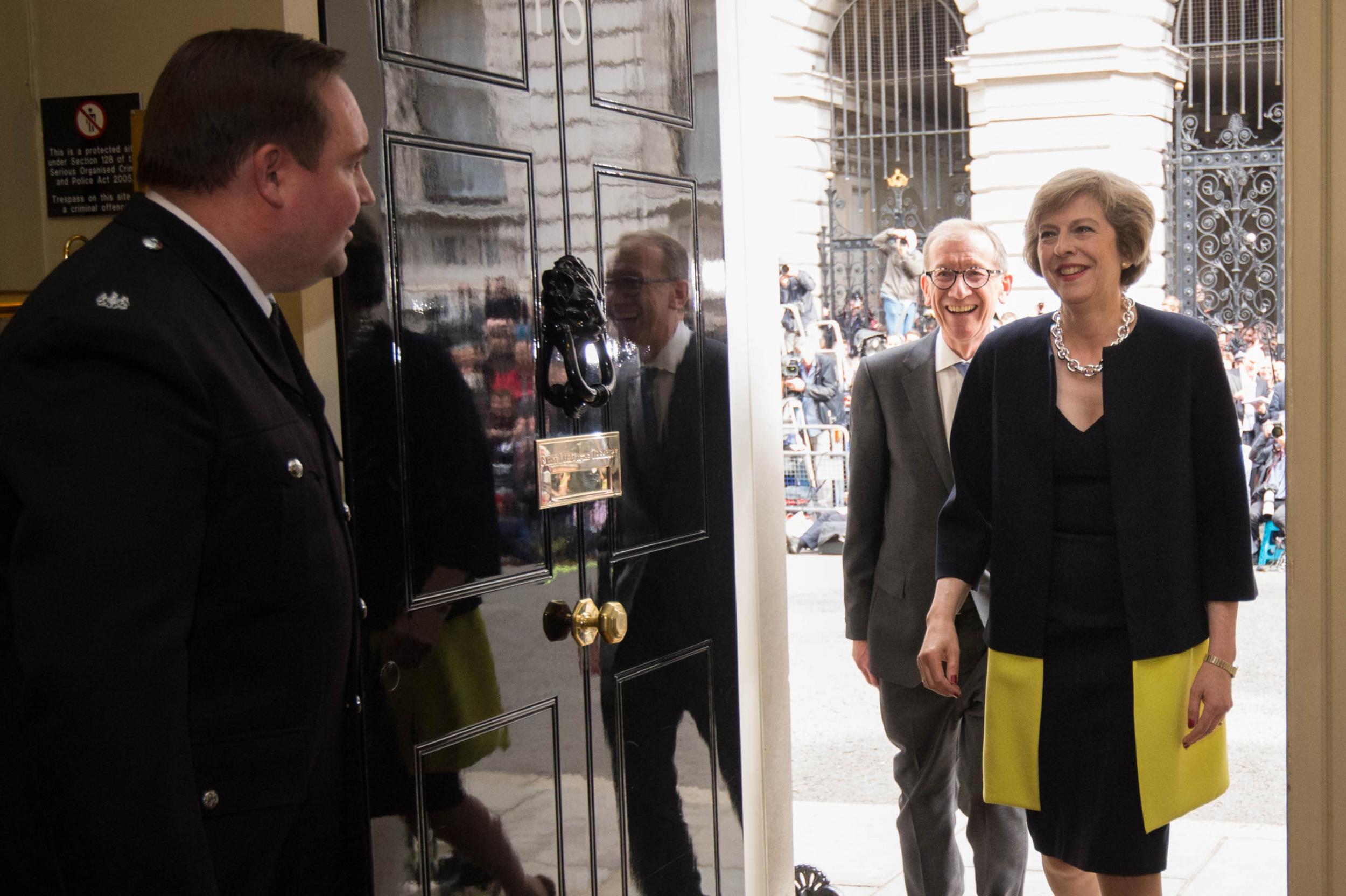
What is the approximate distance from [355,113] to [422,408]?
0.68 metres

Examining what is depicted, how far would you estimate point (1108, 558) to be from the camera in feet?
8.59

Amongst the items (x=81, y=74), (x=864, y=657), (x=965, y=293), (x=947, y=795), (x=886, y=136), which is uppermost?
(x=886, y=136)

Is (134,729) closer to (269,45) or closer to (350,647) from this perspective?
(350,647)

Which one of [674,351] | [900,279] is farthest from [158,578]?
[900,279]

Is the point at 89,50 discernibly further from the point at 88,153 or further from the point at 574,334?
the point at 574,334

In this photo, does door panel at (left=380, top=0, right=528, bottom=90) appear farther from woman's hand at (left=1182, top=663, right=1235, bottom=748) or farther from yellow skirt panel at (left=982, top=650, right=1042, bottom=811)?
woman's hand at (left=1182, top=663, right=1235, bottom=748)

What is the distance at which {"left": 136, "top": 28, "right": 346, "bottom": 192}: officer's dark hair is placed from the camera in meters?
1.60

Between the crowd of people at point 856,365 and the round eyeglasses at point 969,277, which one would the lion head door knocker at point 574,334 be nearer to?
the round eyeglasses at point 969,277

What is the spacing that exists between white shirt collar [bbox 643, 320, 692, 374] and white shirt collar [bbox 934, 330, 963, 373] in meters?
0.69

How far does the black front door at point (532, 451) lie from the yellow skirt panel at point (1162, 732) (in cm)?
102

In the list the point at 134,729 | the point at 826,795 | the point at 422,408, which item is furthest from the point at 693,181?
the point at 826,795

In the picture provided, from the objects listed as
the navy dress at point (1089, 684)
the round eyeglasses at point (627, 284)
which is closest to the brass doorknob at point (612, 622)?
the round eyeglasses at point (627, 284)

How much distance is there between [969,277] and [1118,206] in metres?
0.61

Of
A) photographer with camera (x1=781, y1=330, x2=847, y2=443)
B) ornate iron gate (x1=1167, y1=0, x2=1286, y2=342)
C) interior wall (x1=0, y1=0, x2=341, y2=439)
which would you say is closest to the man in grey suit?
interior wall (x1=0, y1=0, x2=341, y2=439)
